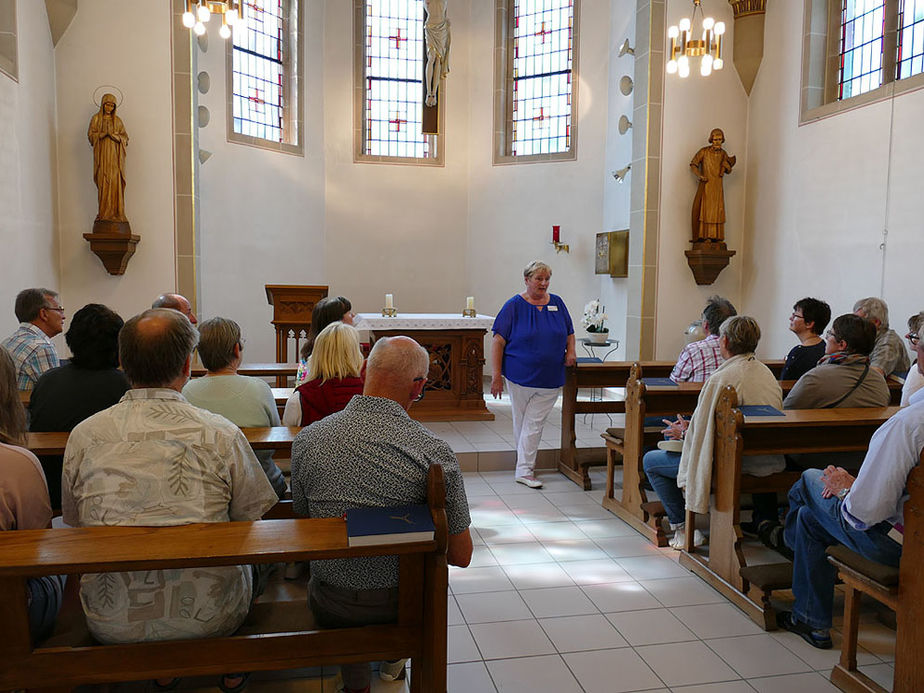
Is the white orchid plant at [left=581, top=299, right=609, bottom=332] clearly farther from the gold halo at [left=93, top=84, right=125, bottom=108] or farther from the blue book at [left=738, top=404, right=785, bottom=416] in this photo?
the gold halo at [left=93, top=84, right=125, bottom=108]

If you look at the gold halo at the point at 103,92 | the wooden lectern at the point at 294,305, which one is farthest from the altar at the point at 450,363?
the gold halo at the point at 103,92

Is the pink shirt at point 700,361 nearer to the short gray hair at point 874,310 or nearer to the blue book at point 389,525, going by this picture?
the short gray hair at point 874,310

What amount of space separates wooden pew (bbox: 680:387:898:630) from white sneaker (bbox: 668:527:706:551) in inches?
7.8

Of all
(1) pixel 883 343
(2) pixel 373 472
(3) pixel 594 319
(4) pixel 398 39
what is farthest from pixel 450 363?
(4) pixel 398 39

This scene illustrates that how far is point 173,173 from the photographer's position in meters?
6.85

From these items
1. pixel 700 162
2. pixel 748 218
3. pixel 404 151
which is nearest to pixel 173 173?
pixel 404 151

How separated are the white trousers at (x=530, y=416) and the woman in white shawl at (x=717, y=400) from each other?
4.65 feet

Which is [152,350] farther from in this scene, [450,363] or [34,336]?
[450,363]

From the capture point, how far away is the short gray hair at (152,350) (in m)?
2.09

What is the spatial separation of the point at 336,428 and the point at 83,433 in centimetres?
70

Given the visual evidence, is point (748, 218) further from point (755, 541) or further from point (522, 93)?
point (755, 541)

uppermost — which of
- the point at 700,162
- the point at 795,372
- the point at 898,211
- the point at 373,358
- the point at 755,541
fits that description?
the point at 700,162

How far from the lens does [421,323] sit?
727 cm

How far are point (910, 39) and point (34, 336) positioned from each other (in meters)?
7.03
